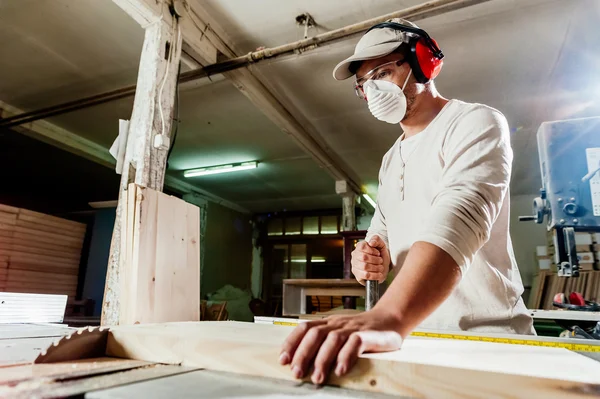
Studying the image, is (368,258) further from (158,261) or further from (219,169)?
(219,169)

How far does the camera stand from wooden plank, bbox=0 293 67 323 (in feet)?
6.65

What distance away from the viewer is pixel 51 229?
5.91 metres

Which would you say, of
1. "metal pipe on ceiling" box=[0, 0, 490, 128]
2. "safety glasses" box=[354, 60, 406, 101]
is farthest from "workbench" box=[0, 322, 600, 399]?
"metal pipe on ceiling" box=[0, 0, 490, 128]

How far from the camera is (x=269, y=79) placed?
4.77m

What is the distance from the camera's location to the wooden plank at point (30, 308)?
2.03 meters

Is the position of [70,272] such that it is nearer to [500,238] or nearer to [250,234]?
[250,234]

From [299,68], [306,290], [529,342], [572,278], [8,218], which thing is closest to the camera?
[529,342]

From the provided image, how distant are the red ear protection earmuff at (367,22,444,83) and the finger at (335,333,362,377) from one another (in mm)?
1263

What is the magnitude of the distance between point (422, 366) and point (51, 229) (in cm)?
671

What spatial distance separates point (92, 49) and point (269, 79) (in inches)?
80.3

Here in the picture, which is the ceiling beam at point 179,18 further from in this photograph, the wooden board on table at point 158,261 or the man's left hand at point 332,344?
the man's left hand at point 332,344

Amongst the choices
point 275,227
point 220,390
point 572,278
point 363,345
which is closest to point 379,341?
point 363,345

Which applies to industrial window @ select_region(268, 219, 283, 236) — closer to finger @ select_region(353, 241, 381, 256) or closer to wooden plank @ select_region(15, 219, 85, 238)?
wooden plank @ select_region(15, 219, 85, 238)

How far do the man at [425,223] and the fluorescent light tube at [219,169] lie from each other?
6051mm
